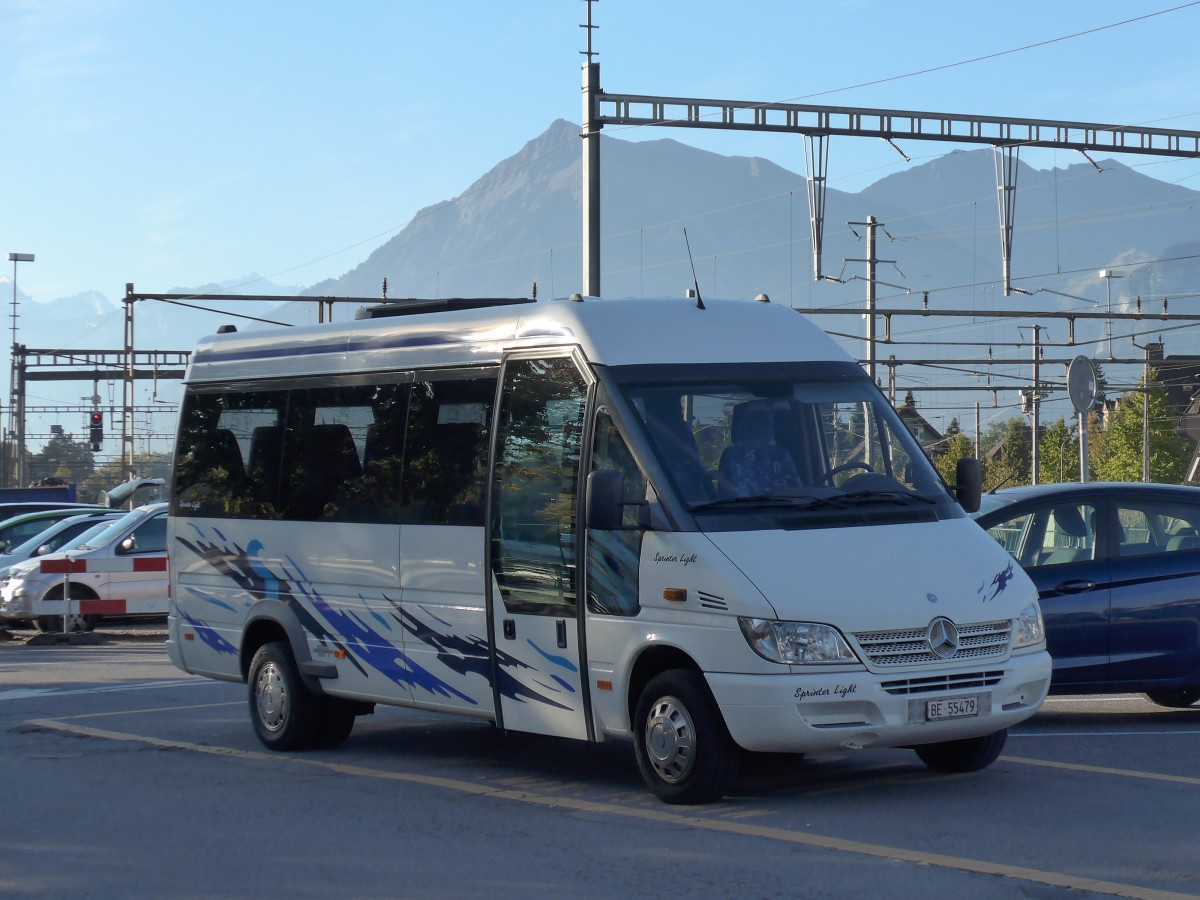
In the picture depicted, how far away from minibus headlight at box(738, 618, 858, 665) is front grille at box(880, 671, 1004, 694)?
0.26 metres

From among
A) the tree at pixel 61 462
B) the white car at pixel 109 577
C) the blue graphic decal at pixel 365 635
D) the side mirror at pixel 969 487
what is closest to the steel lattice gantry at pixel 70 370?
the white car at pixel 109 577

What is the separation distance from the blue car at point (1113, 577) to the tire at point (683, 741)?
3.54m

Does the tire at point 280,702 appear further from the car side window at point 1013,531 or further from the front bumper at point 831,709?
the car side window at point 1013,531

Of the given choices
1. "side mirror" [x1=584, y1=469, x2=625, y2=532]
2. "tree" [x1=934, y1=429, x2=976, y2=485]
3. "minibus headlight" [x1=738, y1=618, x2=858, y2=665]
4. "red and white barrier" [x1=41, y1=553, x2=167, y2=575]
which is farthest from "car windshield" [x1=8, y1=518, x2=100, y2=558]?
"tree" [x1=934, y1=429, x2=976, y2=485]

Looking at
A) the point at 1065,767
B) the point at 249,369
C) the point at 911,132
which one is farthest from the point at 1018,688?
the point at 911,132

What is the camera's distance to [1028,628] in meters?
8.84

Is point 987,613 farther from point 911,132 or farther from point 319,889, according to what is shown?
point 911,132

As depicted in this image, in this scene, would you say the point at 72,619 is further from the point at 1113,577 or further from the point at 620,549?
the point at 620,549

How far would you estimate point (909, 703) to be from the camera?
830 centimetres

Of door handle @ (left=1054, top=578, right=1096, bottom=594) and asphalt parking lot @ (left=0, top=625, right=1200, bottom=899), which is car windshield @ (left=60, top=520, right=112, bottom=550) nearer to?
asphalt parking lot @ (left=0, top=625, right=1200, bottom=899)

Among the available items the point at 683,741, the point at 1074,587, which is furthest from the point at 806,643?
the point at 1074,587

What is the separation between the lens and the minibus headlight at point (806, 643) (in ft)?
26.9

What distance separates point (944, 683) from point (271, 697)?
4995mm

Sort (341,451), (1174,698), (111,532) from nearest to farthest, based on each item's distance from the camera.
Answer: (341,451), (1174,698), (111,532)
